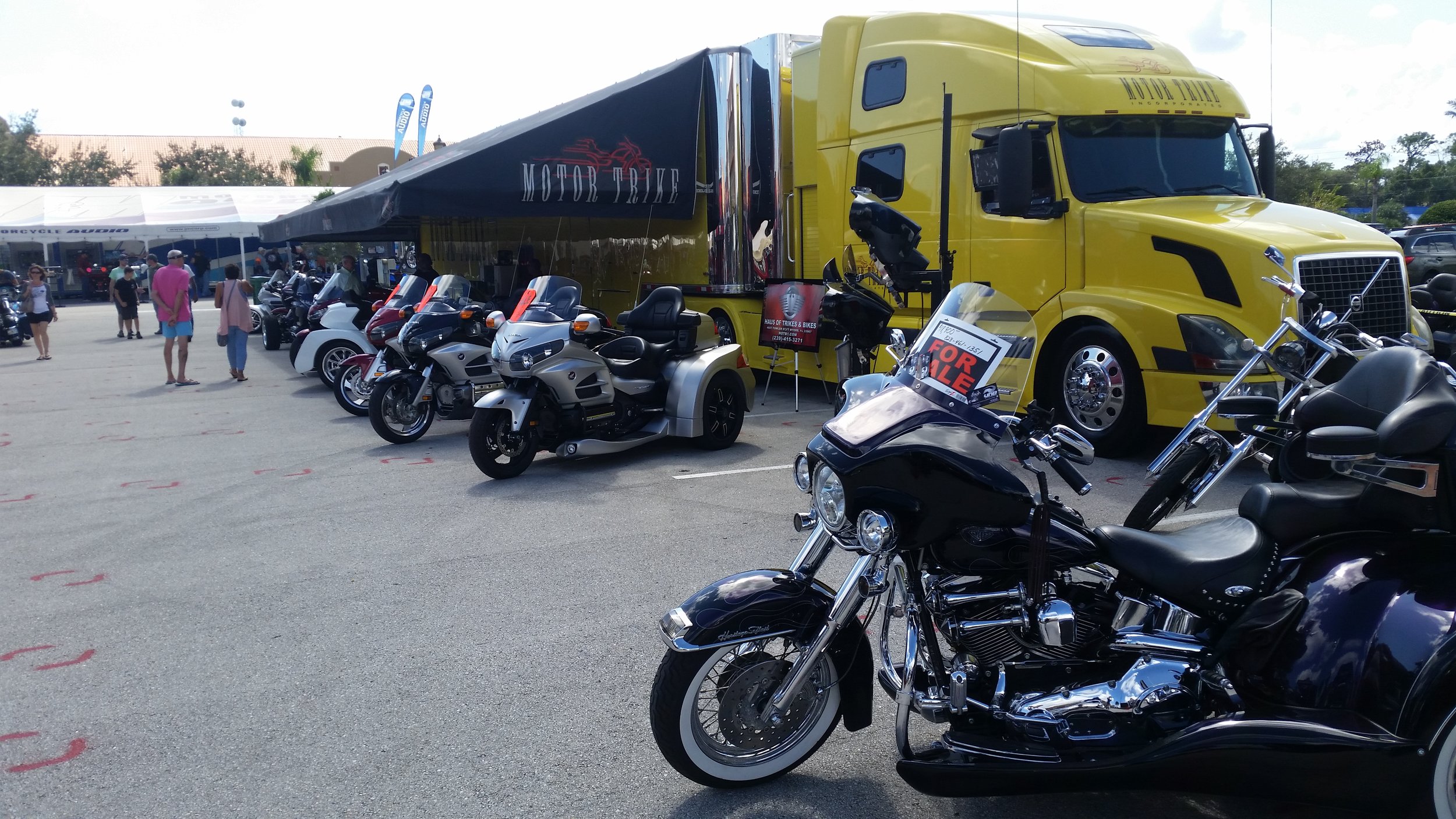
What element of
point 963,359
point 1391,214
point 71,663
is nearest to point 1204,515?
point 963,359

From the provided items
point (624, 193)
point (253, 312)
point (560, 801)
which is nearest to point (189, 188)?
point (253, 312)

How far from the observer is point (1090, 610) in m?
3.00

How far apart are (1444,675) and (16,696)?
486cm

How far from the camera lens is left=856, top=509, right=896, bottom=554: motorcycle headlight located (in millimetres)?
2795

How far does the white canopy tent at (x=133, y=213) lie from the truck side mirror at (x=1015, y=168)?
35.2 metres

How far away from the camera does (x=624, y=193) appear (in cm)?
1198

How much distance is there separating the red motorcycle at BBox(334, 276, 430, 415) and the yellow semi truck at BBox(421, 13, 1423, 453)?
14.1 feet

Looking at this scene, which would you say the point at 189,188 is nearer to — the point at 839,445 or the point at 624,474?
the point at 624,474

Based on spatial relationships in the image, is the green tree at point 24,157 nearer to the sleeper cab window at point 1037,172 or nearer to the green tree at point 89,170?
the green tree at point 89,170

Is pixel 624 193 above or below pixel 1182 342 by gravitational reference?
above

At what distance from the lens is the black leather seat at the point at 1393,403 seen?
2.58 m

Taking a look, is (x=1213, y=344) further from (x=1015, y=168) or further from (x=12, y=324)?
(x=12, y=324)

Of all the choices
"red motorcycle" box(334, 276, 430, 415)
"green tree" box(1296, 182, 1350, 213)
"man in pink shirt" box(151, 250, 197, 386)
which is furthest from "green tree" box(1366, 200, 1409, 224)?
"man in pink shirt" box(151, 250, 197, 386)

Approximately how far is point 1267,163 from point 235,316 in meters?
13.2
